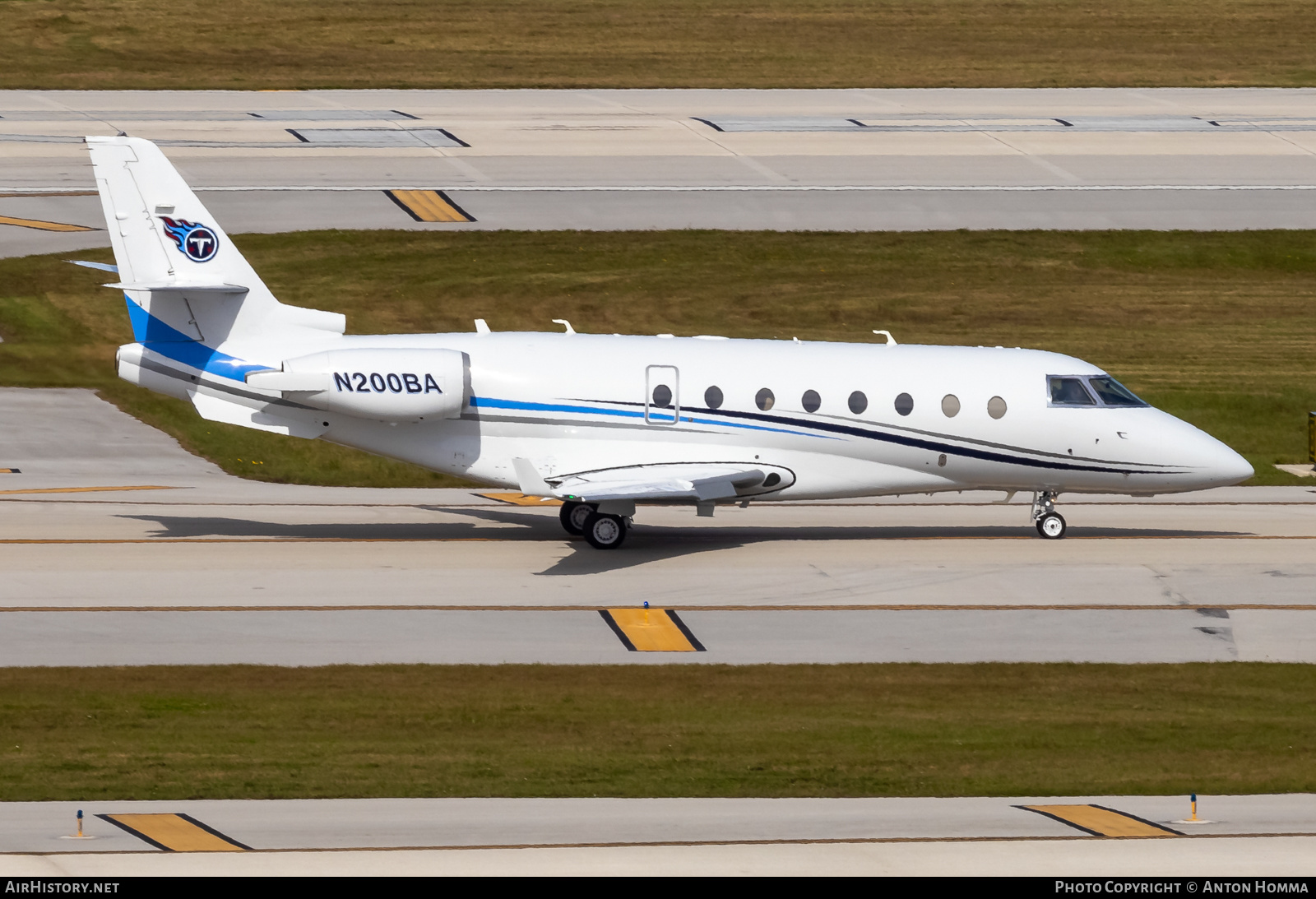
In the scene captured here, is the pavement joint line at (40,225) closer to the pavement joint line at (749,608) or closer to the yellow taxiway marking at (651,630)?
the pavement joint line at (749,608)

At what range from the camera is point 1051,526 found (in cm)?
3061

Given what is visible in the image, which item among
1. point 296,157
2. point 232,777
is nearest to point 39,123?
point 296,157

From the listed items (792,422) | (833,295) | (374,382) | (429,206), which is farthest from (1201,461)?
(429,206)

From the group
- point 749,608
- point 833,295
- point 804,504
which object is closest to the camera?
point 749,608

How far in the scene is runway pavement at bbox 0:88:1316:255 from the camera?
166ft

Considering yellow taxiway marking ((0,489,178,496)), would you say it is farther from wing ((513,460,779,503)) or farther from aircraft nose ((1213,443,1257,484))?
aircraft nose ((1213,443,1257,484))

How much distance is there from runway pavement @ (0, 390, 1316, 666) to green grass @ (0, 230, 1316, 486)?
709 cm

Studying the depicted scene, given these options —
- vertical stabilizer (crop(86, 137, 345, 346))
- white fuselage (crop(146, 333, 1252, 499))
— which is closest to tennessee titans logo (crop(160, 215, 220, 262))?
vertical stabilizer (crop(86, 137, 345, 346))

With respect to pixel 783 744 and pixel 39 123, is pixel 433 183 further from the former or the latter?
pixel 783 744

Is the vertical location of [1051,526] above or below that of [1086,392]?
below

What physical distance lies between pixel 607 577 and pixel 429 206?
85.3 ft

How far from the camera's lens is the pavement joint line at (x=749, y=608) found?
80.9ft

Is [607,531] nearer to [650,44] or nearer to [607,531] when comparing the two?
[607,531]

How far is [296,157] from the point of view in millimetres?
54594
